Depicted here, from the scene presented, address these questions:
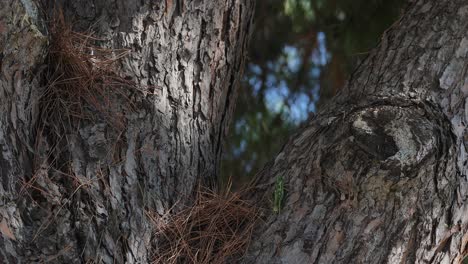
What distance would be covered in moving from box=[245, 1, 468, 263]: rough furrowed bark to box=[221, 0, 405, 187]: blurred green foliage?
1.57 m

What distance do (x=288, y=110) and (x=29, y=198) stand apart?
2327 millimetres

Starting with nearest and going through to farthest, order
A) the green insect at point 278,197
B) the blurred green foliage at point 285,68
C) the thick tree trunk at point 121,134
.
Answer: the thick tree trunk at point 121,134
the green insect at point 278,197
the blurred green foliage at point 285,68

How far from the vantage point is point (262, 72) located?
13.8 ft

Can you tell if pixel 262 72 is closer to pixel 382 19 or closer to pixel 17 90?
pixel 382 19

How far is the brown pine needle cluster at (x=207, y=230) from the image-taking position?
219cm

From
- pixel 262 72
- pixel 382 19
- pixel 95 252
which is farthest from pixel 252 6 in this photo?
pixel 262 72

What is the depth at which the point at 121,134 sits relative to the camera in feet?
7.23

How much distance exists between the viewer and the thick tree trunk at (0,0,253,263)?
6.61ft

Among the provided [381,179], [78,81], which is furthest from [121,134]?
[381,179]

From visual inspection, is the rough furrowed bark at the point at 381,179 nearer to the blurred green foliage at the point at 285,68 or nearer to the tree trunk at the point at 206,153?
the tree trunk at the point at 206,153

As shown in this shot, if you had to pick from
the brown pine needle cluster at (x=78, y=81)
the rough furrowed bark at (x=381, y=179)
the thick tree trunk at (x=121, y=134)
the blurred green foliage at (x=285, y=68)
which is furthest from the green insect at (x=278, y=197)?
the blurred green foliage at (x=285, y=68)

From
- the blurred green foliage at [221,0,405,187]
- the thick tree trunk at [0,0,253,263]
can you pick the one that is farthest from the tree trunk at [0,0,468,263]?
the blurred green foliage at [221,0,405,187]

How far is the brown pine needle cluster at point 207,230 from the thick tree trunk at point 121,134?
5 centimetres

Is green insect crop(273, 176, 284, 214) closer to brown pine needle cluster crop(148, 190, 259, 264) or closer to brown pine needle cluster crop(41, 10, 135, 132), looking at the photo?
brown pine needle cluster crop(148, 190, 259, 264)
